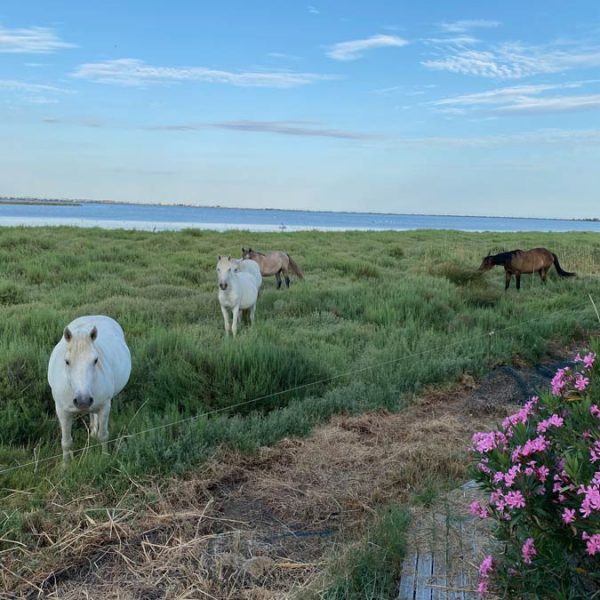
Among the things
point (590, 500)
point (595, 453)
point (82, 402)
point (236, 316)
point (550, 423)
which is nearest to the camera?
point (590, 500)

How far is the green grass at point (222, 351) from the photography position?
14.4 feet

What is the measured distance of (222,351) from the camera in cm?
650

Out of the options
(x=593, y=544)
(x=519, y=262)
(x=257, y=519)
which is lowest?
(x=257, y=519)

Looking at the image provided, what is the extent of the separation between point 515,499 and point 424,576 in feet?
3.71

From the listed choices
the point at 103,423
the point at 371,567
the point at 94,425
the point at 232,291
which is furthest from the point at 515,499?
the point at 232,291

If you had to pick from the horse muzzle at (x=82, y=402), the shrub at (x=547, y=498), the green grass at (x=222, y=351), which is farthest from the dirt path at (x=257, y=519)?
the shrub at (x=547, y=498)

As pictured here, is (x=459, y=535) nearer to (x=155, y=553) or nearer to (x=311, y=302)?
(x=155, y=553)

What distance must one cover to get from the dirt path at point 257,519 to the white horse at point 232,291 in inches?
163

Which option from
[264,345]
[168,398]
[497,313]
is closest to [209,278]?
[497,313]

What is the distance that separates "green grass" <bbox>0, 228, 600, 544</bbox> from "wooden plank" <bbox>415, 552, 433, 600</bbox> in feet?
6.20

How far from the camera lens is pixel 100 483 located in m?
3.97

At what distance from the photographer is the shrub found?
77.3 inches

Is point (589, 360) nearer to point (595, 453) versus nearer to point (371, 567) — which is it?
point (595, 453)

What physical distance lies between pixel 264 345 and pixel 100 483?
312cm
